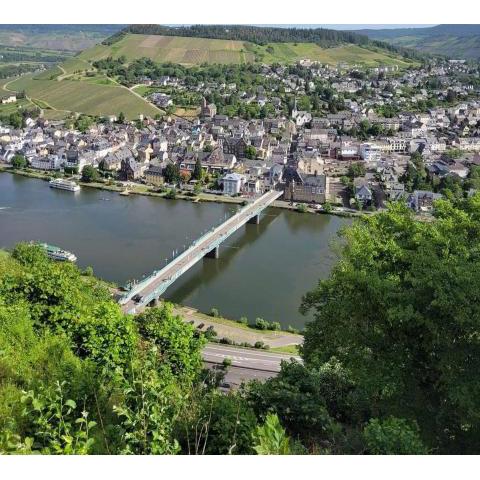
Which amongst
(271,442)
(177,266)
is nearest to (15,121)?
(177,266)

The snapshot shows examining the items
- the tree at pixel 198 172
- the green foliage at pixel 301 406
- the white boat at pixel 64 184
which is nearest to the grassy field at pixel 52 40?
the white boat at pixel 64 184

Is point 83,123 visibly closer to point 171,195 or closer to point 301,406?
point 171,195

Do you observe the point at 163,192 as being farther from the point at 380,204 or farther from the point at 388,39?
the point at 388,39

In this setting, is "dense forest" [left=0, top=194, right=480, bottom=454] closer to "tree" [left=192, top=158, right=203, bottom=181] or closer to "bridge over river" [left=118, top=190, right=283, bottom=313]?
"bridge over river" [left=118, top=190, right=283, bottom=313]

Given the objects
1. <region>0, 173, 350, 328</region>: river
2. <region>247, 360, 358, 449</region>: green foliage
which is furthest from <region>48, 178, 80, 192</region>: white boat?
<region>247, 360, 358, 449</region>: green foliage

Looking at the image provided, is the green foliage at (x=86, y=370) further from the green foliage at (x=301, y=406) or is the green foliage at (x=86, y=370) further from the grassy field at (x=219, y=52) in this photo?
the grassy field at (x=219, y=52)

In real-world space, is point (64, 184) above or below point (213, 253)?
above
